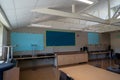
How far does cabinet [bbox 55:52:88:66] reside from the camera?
21.5 feet

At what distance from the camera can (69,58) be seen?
22.7 feet

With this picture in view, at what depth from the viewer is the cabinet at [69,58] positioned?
6.56m

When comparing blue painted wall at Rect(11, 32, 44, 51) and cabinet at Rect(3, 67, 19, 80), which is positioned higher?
blue painted wall at Rect(11, 32, 44, 51)

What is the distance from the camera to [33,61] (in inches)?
258

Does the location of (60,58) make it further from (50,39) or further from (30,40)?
(30,40)

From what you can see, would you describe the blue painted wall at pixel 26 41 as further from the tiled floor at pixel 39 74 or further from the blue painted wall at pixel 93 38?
the blue painted wall at pixel 93 38

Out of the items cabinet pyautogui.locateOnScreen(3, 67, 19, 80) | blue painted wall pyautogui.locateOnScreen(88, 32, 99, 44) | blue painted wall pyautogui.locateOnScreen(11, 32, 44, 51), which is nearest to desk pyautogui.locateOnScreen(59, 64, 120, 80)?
cabinet pyautogui.locateOnScreen(3, 67, 19, 80)

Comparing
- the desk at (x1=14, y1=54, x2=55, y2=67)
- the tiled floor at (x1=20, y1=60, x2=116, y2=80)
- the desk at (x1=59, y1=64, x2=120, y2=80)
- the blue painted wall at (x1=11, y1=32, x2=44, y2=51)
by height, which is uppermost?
the blue painted wall at (x1=11, y1=32, x2=44, y2=51)

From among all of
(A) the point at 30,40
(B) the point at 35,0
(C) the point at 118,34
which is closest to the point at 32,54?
(A) the point at 30,40

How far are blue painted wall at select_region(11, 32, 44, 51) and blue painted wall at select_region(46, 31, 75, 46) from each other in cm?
50

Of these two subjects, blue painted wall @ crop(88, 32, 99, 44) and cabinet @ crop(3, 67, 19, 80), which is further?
blue painted wall @ crop(88, 32, 99, 44)

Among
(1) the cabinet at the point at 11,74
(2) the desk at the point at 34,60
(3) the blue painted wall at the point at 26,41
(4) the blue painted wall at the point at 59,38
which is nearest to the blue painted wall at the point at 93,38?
(4) the blue painted wall at the point at 59,38

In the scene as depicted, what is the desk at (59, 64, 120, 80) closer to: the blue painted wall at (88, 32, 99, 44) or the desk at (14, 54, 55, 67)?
the desk at (14, 54, 55, 67)

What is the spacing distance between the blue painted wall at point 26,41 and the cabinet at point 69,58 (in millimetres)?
1387
